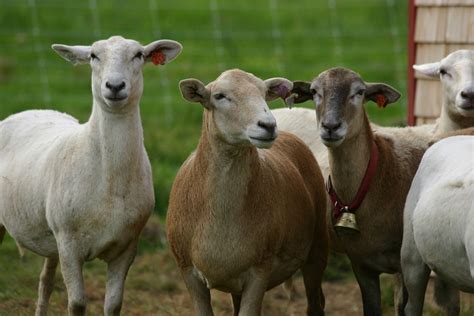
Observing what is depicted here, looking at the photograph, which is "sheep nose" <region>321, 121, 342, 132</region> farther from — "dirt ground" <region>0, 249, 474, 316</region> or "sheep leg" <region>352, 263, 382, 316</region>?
"dirt ground" <region>0, 249, 474, 316</region>

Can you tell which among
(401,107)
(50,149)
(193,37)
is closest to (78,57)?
(50,149)

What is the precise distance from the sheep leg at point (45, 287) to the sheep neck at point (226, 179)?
2.01 metres

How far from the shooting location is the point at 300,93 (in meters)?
8.48

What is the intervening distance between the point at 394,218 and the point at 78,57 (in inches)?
96.5

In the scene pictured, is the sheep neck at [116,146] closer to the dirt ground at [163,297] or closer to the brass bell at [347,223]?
the brass bell at [347,223]

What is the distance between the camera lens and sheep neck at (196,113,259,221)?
25.0 feet

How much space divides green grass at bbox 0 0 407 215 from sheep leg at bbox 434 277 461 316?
6066mm

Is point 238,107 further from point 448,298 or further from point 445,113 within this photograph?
point 445,113

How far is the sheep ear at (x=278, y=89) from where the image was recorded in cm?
791

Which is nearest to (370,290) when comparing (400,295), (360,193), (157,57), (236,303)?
(400,295)

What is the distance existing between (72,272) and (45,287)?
1.23 metres

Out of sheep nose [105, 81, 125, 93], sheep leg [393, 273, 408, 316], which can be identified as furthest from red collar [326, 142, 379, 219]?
sheep nose [105, 81, 125, 93]

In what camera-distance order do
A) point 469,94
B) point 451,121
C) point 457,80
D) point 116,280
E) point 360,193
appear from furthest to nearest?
point 451,121
point 457,80
point 469,94
point 360,193
point 116,280

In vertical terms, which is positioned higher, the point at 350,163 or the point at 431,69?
the point at 431,69
